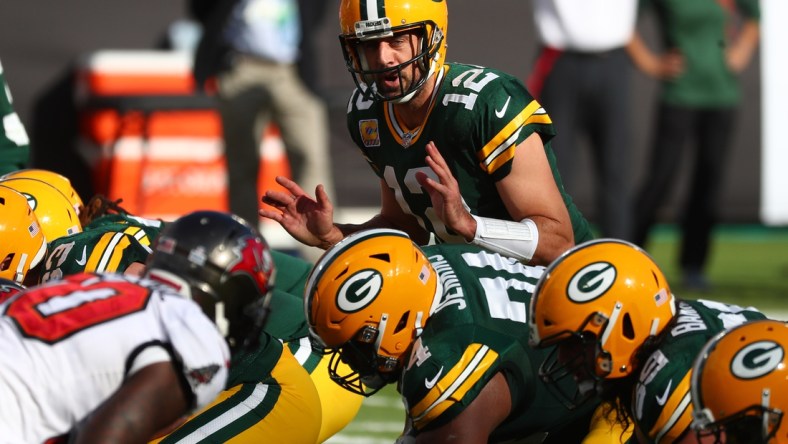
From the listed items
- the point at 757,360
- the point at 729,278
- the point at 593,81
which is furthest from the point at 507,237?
the point at 729,278

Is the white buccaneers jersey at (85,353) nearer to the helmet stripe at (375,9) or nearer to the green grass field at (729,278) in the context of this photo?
the helmet stripe at (375,9)

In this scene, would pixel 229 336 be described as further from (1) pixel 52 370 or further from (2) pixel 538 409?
(2) pixel 538 409

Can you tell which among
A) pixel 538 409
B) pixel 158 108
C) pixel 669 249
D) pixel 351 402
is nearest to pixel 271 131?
pixel 158 108

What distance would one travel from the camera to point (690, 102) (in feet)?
27.6

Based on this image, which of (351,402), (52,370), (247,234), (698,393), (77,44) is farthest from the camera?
(77,44)

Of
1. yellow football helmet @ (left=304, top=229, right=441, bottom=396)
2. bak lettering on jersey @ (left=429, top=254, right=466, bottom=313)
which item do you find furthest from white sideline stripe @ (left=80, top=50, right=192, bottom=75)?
yellow football helmet @ (left=304, top=229, right=441, bottom=396)

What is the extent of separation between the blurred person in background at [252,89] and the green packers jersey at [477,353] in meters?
4.47

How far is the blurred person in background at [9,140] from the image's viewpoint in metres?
5.41

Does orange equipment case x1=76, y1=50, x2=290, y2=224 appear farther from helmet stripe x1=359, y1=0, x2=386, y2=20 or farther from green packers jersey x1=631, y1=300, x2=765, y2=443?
green packers jersey x1=631, y1=300, x2=765, y2=443

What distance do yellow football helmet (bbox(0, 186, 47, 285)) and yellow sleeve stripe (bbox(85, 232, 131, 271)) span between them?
0.20m

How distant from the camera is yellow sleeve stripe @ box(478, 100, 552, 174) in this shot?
160 inches

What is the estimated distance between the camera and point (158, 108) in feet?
32.8

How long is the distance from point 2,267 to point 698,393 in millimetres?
2199

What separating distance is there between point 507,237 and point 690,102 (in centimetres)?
476
